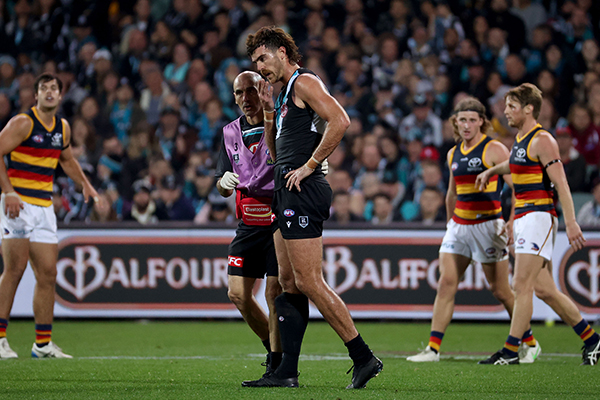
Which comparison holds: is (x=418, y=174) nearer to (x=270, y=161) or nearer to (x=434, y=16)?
(x=434, y=16)

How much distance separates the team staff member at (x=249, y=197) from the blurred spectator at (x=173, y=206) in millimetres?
5941

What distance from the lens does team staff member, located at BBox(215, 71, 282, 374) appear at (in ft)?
19.2

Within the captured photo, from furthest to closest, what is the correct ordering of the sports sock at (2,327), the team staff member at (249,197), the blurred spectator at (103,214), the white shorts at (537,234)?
the blurred spectator at (103,214)
the sports sock at (2,327)
the white shorts at (537,234)
the team staff member at (249,197)

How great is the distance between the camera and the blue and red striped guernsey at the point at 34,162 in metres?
7.31

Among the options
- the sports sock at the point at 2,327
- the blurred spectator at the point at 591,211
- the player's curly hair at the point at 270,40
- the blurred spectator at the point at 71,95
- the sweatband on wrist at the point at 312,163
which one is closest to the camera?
the sweatband on wrist at the point at 312,163

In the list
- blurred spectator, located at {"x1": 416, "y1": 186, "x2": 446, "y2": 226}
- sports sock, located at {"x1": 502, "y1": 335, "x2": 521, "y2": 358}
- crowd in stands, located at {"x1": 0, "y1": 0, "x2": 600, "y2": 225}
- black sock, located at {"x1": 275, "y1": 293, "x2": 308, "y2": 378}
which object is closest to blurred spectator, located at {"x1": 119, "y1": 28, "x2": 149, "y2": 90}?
crowd in stands, located at {"x1": 0, "y1": 0, "x2": 600, "y2": 225}

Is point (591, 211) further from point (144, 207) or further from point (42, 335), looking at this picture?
point (42, 335)

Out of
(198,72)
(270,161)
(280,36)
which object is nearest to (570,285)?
(270,161)

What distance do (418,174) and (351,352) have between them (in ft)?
24.8

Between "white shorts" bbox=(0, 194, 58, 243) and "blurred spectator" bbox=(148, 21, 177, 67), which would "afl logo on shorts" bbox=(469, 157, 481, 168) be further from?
"blurred spectator" bbox=(148, 21, 177, 67)

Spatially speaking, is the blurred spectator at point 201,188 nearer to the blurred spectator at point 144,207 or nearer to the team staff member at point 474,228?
the blurred spectator at point 144,207

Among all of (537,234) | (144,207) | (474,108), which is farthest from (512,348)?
(144,207)

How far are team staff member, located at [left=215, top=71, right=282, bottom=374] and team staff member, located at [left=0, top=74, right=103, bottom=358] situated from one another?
2310 millimetres

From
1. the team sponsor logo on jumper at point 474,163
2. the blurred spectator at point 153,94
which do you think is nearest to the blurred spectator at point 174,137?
the blurred spectator at point 153,94
